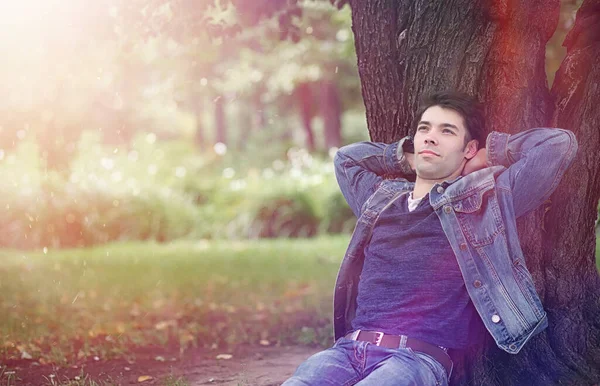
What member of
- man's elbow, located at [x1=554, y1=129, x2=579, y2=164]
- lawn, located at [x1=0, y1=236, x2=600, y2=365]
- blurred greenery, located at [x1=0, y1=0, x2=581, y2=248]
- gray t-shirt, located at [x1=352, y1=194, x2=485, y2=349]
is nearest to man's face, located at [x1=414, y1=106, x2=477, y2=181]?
gray t-shirt, located at [x1=352, y1=194, x2=485, y2=349]

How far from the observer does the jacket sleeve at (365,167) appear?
3809 millimetres

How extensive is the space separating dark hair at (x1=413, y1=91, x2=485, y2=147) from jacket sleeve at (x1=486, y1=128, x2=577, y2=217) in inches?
9.0

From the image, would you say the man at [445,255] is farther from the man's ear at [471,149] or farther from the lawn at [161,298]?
the lawn at [161,298]

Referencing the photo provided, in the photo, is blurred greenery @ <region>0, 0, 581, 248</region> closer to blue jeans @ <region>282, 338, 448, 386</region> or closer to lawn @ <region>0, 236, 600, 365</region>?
lawn @ <region>0, 236, 600, 365</region>

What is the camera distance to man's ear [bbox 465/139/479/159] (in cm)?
357

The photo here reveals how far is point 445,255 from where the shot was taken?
338 cm

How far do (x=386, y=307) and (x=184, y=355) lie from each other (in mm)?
2365

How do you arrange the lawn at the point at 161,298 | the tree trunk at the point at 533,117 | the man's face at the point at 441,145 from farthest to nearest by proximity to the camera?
the lawn at the point at 161,298 < the tree trunk at the point at 533,117 < the man's face at the point at 441,145

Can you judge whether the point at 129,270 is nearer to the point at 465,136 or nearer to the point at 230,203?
the point at 230,203

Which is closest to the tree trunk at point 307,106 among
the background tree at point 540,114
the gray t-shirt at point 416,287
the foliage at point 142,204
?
the foliage at point 142,204

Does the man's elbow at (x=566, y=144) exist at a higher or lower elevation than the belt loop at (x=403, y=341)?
higher

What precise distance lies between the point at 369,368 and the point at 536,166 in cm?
118

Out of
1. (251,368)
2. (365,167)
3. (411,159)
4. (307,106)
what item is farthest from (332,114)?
(411,159)

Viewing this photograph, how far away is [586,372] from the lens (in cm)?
364
